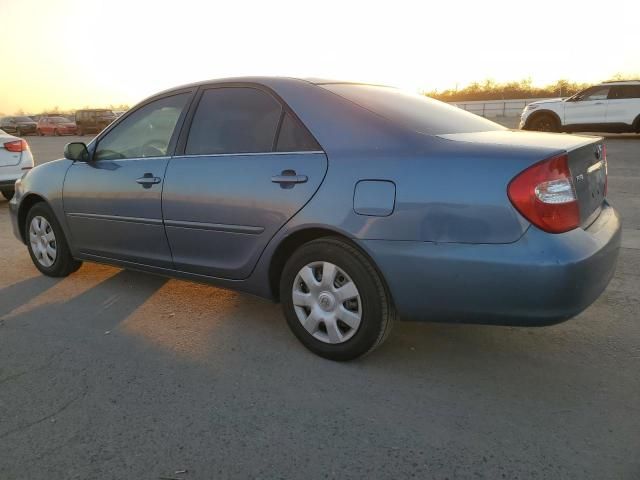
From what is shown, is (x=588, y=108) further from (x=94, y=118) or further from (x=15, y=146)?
(x=94, y=118)

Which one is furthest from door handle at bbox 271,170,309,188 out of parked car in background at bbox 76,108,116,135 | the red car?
the red car

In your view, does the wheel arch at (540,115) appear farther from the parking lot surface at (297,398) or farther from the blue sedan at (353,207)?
the blue sedan at (353,207)

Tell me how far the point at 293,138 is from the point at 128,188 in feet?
4.64

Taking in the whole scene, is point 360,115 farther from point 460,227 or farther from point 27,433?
point 27,433

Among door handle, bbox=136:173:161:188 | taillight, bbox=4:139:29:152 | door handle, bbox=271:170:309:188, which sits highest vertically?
door handle, bbox=271:170:309:188

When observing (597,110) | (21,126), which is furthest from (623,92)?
(21,126)

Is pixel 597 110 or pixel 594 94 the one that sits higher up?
pixel 594 94

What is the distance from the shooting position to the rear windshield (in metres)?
2.98

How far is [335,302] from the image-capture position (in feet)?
9.68

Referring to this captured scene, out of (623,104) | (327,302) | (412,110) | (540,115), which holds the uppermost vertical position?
(412,110)

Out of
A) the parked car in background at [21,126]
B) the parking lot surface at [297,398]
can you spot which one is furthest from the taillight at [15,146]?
the parked car in background at [21,126]

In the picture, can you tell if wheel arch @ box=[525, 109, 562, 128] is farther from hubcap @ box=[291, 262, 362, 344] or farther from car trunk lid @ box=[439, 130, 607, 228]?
hubcap @ box=[291, 262, 362, 344]

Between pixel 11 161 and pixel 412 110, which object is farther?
pixel 11 161

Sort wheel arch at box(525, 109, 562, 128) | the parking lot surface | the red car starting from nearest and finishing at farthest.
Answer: the parking lot surface, wheel arch at box(525, 109, 562, 128), the red car
